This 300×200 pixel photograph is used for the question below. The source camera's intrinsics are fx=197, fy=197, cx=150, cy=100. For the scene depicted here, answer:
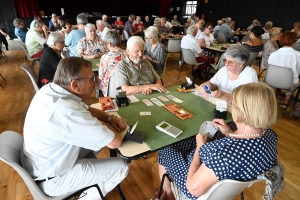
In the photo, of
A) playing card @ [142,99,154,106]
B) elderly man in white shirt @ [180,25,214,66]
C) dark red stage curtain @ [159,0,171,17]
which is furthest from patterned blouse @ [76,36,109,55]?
dark red stage curtain @ [159,0,171,17]

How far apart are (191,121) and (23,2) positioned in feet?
43.0

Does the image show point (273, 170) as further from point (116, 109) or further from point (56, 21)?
point (56, 21)

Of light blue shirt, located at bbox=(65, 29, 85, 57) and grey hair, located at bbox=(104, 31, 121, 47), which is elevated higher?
grey hair, located at bbox=(104, 31, 121, 47)

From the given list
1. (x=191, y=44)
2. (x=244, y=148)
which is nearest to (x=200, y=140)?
(x=244, y=148)

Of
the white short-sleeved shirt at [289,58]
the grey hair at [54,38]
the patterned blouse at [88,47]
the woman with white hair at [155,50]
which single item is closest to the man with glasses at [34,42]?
the patterned blouse at [88,47]

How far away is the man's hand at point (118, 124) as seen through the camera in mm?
1410

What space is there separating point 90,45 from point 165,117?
286 cm

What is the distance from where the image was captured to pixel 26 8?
11.0 meters

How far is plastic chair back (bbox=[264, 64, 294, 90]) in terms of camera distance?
304 centimetres

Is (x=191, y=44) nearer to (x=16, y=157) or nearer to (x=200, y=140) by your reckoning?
(x=200, y=140)

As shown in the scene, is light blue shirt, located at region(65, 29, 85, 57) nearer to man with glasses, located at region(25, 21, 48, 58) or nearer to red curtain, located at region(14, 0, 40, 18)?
man with glasses, located at region(25, 21, 48, 58)

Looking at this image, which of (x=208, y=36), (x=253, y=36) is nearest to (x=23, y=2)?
(x=208, y=36)

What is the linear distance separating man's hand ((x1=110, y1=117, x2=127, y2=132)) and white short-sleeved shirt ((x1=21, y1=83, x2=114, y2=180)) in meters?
0.20

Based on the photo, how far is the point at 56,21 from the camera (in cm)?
735
